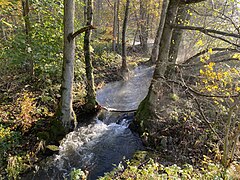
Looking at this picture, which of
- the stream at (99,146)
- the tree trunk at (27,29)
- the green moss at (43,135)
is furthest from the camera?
the tree trunk at (27,29)

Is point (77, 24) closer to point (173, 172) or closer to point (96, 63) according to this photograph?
point (96, 63)

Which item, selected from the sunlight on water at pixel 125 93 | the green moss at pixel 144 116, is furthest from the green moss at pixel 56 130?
the sunlight on water at pixel 125 93

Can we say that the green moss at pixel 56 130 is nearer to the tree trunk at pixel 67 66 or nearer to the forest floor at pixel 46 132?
the forest floor at pixel 46 132

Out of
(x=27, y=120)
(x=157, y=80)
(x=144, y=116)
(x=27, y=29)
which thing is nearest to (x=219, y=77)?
(x=157, y=80)

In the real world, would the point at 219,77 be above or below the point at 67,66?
above

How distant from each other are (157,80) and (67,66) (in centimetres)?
263

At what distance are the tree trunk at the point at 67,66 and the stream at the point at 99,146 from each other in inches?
28.3

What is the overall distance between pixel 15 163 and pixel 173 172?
382cm

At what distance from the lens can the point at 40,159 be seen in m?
5.93

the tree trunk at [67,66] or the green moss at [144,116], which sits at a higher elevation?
the tree trunk at [67,66]

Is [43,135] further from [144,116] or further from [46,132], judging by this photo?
[144,116]

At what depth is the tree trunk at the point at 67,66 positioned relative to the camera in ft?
19.1

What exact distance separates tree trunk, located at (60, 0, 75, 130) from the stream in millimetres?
718

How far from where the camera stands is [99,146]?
6859 millimetres
